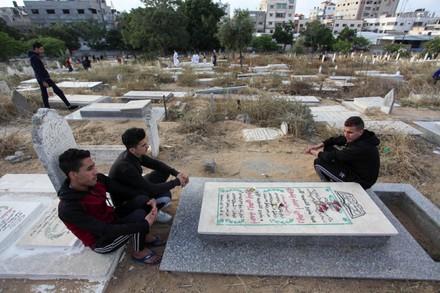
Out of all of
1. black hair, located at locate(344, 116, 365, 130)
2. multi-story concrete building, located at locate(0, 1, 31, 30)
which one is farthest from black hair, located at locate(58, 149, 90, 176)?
multi-story concrete building, located at locate(0, 1, 31, 30)

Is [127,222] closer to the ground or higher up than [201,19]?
closer to the ground

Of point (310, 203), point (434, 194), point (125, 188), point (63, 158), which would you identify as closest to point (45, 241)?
point (125, 188)

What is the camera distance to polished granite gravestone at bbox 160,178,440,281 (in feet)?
6.21

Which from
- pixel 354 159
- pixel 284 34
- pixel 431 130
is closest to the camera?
pixel 354 159

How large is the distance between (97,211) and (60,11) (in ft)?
201

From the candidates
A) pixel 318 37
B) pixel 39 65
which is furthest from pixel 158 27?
pixel 318 37

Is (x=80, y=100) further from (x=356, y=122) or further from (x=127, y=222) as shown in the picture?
(x=356, y=122)

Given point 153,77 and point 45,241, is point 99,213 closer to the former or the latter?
point 45,241

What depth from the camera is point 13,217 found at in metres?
2.36

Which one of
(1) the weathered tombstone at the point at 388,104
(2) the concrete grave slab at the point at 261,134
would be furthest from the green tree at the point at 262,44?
(2) the concrete grave slab at the point at 261,134

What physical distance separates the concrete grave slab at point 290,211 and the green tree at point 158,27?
90.6 feet

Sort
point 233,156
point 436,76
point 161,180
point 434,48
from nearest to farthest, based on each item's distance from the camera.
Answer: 1. point 161,180
2. point 233,156
3. point 436,76
4. point 434,48

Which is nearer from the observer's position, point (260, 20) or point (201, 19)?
point (201, 19)

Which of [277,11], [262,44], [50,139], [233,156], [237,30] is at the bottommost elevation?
[233,156]
